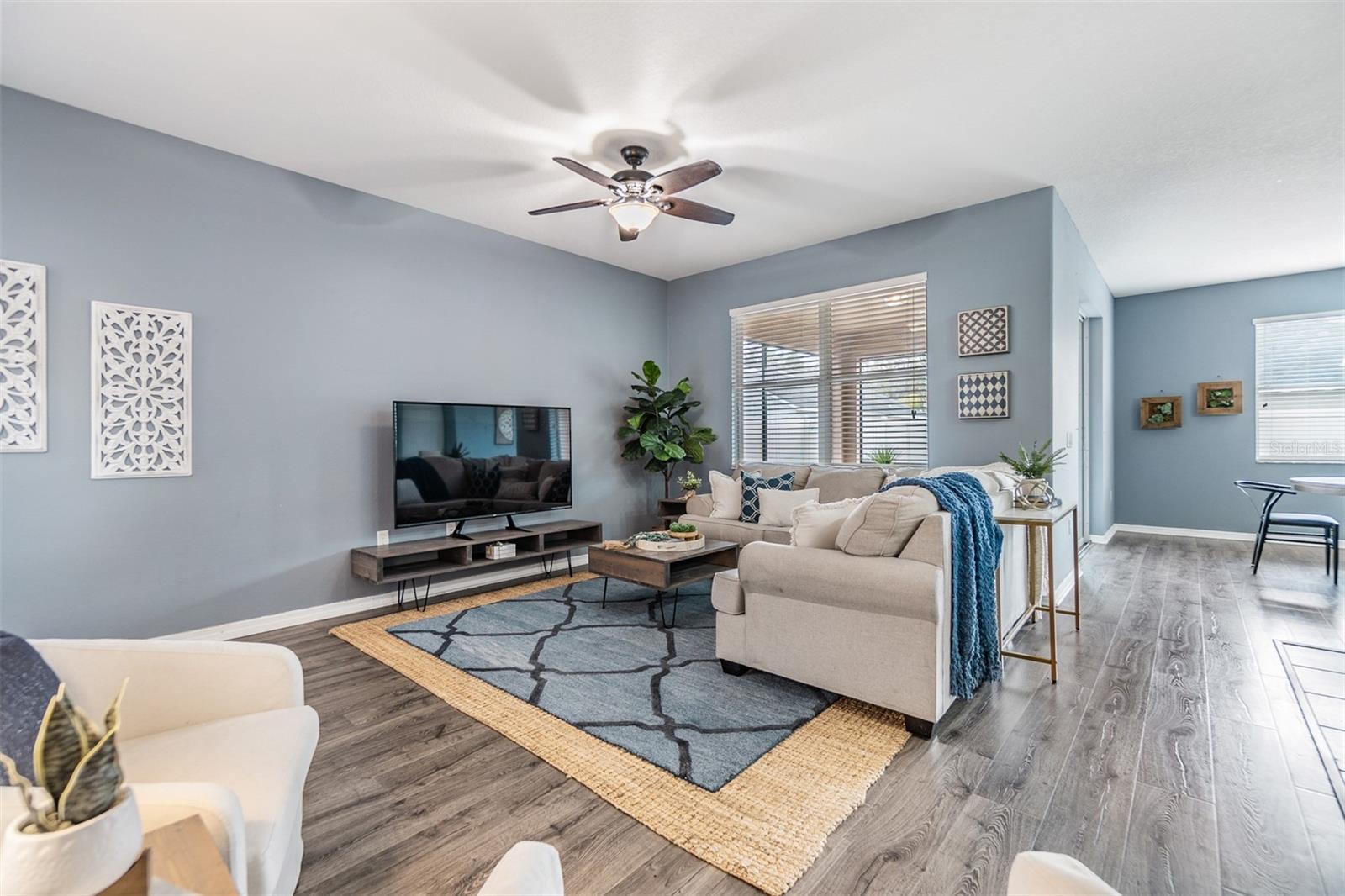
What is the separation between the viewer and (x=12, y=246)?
2.86 m

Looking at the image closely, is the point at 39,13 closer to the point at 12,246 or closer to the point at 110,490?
the point at 12,246

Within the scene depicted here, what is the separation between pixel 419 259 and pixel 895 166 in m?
3.37

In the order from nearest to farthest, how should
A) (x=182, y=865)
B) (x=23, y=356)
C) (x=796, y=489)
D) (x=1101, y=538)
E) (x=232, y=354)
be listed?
1. (x=182, y=865)
2. (x=23, y=356)
3. (x=232, y=354)
4. (x=796, y=489)
5. (x=1101, y=538)

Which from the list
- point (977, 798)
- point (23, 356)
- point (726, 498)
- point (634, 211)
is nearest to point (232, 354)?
point (23, 356)

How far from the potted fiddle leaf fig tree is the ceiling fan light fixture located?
7.72ft

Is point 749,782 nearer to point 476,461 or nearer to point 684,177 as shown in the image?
point 684,177

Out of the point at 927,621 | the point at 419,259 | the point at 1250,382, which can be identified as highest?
the point at 419,259

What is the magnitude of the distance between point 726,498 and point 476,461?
6.99 ft

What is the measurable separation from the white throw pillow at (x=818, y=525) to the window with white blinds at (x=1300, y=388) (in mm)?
6535

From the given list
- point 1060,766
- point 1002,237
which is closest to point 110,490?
point 1060,766

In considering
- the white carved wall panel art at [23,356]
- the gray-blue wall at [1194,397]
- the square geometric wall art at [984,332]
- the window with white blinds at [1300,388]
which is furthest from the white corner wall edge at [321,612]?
the window with white blinds at [1300,388]

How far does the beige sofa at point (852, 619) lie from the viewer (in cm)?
224

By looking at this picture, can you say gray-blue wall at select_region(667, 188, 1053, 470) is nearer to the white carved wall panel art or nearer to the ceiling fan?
the ceiling fan

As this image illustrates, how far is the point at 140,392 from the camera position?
10.5 feet
